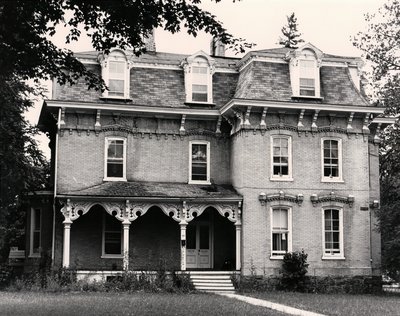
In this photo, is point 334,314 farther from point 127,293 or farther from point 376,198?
point 376,198

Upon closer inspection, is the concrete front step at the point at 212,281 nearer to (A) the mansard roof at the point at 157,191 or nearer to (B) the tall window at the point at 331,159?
(A) the mansard roof at the point at 157,191

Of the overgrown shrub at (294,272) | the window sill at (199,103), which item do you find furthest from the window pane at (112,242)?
the overgrown shrub at (294,272)

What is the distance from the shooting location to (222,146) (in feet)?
98.1

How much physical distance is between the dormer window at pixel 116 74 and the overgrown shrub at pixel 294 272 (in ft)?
30.4

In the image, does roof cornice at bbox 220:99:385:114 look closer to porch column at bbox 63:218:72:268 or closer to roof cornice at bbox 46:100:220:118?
roof cornice at bbox 46:100:220:118

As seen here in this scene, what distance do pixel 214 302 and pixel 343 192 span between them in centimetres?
1020

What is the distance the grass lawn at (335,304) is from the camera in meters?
18.7

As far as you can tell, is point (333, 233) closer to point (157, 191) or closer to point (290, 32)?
point (157, 191)

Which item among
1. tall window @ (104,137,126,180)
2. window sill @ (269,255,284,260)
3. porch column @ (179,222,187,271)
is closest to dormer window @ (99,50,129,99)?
tall window @ (104,137,126,180)

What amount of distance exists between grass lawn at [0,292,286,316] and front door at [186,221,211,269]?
6142 millimetres

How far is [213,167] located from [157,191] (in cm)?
310

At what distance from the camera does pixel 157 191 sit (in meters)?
27.7

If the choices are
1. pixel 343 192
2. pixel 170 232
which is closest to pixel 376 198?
pixel 343 192

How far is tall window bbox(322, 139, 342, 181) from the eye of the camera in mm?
28906
